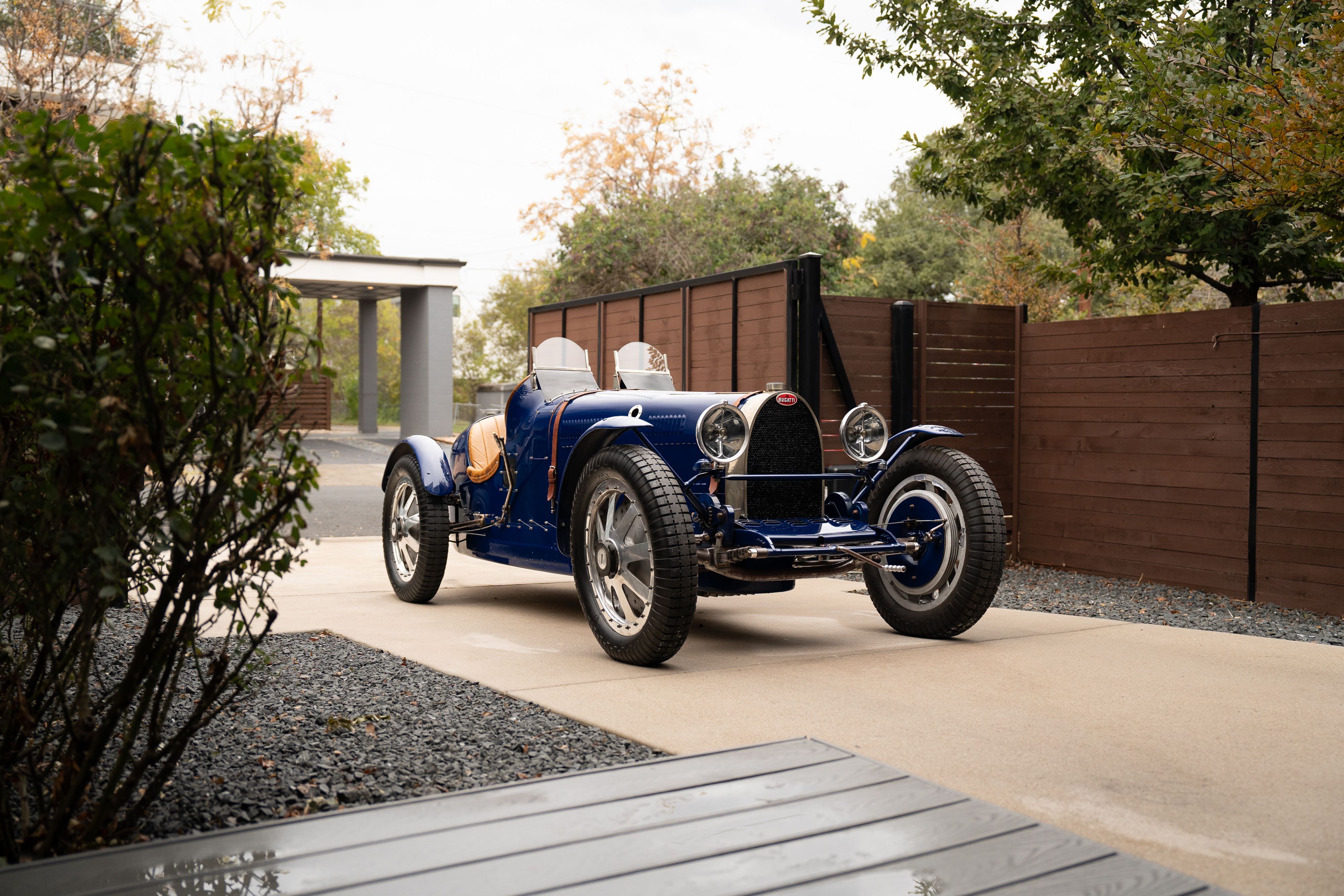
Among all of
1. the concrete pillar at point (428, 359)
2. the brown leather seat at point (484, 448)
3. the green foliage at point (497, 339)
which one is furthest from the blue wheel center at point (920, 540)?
the green foliage at point (497, 339)

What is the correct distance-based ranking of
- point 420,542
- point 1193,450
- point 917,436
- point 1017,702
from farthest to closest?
1. point 1193,450
2. point 420,542
3. point 917,436
4. point 1017,702

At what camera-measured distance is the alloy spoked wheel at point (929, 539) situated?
536cm

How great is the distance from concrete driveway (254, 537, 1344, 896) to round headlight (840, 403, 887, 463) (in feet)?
3.05

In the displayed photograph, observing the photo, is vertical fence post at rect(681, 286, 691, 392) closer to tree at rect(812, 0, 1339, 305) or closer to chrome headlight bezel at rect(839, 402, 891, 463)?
tree at rect(812, 0, 1339, 305)

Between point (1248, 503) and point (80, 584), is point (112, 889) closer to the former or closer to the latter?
point (80, 584)

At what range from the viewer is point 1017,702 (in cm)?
409

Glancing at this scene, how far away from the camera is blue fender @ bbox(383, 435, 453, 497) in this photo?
662 cm

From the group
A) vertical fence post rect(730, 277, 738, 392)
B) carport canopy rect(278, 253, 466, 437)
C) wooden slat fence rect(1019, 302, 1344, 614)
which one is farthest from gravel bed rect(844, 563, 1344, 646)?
carport canopy rect(278, 253, 466, 437)

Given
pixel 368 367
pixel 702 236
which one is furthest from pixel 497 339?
pixel 702 236

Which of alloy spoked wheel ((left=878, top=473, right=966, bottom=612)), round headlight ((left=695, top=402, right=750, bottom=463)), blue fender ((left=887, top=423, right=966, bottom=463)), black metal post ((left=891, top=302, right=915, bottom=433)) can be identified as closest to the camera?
round headlight ((left=695, top=402, right=750, bottom=463))

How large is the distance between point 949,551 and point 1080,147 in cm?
388

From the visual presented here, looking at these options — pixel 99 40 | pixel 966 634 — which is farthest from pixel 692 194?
pixel 966 634

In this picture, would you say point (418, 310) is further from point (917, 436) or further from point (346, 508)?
point (917, 436)

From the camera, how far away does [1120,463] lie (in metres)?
7.77
